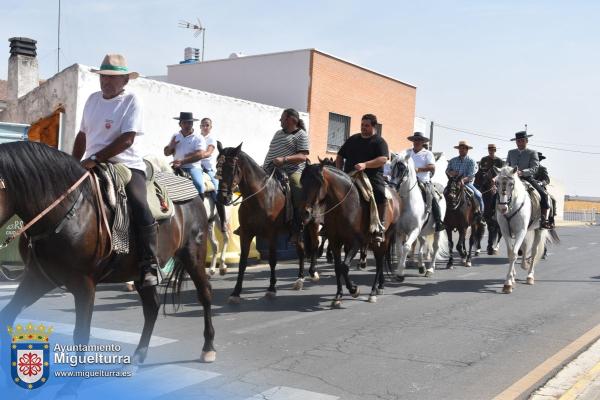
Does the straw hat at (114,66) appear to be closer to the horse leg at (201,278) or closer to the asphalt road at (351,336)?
the horse leg at (201,278)

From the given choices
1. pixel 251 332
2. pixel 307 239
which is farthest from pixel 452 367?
pixel 307 239

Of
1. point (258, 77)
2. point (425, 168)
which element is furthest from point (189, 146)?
point (258, 77)

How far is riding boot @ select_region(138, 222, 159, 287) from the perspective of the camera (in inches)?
201

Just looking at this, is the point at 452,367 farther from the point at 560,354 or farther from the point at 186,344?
the point at 186,344

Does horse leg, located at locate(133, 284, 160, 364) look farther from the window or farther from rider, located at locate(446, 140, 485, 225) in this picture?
the window

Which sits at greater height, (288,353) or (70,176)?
(70,176)

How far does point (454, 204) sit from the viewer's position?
13891 mm

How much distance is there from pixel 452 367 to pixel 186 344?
2.77 m

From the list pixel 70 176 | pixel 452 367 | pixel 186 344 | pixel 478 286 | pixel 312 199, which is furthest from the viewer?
pixel 478 286

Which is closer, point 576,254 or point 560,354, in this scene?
point 560,354

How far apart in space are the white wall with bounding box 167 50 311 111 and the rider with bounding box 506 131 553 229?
12095 mm

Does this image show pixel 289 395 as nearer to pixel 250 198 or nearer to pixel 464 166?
pixel 250 198

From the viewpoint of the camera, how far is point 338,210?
9055mm

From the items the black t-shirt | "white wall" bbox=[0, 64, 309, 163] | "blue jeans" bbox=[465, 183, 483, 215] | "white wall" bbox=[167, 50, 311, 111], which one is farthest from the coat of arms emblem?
"white wall" bbox=[167, 50, 311, 111]
